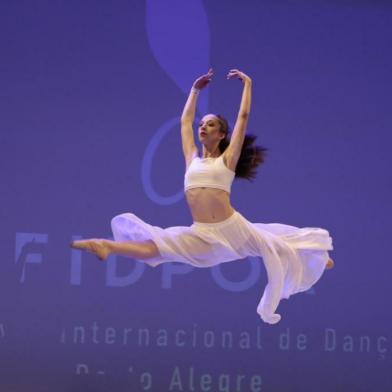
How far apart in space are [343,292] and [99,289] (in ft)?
6.11

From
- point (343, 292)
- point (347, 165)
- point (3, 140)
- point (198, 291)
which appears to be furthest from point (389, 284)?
point (3, 140)

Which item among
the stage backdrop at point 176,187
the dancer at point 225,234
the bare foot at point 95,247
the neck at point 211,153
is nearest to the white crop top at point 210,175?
the dancer at point 225,234

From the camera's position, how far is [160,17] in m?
6.10

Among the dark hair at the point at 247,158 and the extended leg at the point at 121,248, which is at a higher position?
the dark hair at the point at 247,158

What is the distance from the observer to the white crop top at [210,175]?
4551 mm

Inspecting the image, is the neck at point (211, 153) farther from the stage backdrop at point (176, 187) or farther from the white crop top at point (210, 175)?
the stage backdrop at point (176, 187)

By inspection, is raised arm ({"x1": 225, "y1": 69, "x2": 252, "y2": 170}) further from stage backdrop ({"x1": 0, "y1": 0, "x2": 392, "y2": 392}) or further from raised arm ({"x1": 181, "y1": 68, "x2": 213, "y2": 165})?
stage backdrop ({"x1": 0, "y1": 0, "x2": 392, "y2": 392})

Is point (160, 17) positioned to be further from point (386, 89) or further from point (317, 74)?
point (386, 89)

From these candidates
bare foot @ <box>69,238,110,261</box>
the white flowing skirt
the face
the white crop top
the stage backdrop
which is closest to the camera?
bare foot @ <box>69,238,110,261</box>

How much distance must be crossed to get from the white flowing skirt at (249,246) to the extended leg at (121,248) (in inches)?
1.8

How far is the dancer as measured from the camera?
4.44m

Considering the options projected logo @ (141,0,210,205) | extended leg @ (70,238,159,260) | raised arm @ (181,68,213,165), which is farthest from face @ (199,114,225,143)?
projected logo @ (141,0,210,205)

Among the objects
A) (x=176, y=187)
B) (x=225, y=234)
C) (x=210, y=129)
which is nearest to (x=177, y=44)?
(x=176, y=187)

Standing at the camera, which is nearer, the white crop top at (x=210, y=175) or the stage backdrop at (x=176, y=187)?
the white crop top at (x=210, y=175)
